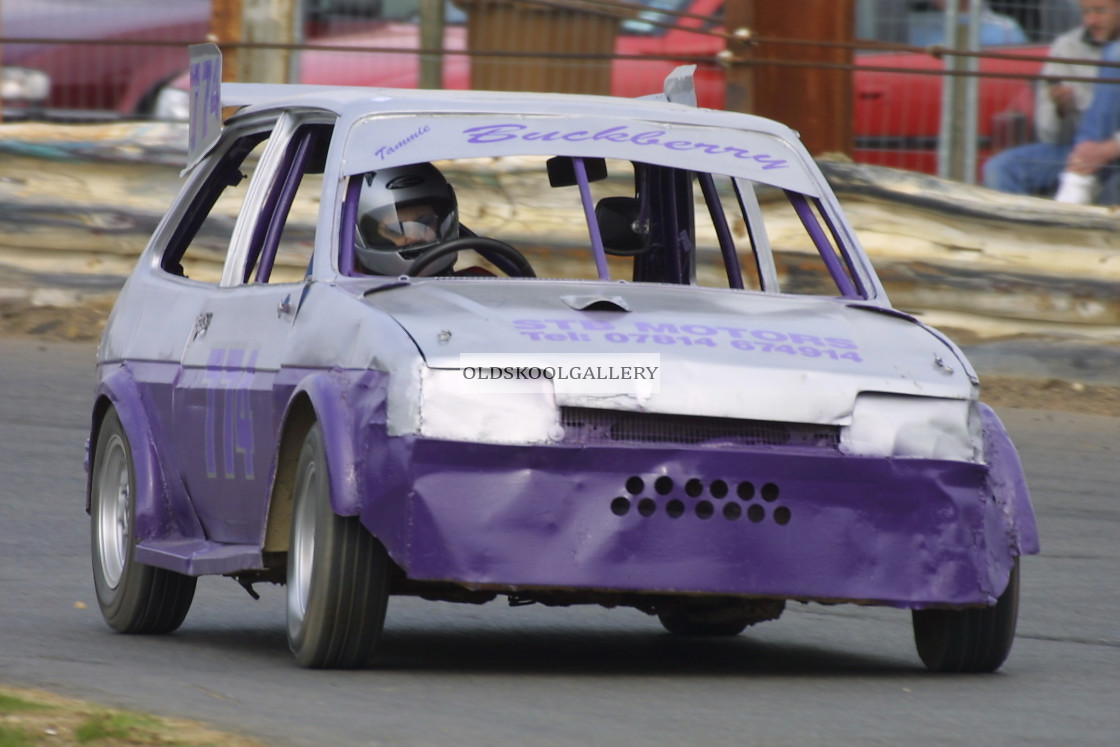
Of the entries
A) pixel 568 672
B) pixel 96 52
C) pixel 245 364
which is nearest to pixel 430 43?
pixel 96 52

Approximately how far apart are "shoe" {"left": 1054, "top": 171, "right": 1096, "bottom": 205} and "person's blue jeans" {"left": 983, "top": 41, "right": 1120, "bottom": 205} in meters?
0.05

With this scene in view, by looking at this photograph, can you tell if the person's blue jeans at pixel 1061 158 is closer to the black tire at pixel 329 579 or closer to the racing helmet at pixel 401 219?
the racing helmet at pixel 401 219

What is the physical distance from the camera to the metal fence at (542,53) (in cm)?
1505

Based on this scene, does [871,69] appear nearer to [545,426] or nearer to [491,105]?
[491,105]

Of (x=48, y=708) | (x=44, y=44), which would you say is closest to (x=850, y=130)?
(x=44, y=44)

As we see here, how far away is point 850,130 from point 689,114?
8448mm

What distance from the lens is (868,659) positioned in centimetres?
671

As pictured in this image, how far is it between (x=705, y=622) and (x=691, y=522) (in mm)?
1485

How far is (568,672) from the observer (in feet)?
20.0

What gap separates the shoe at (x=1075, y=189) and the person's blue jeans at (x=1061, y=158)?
0.05 meters

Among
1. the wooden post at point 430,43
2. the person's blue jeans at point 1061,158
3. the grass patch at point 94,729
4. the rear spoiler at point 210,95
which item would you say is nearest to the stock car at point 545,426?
the rear spoiler at point 210,95

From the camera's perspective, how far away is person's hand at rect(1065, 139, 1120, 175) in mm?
14586

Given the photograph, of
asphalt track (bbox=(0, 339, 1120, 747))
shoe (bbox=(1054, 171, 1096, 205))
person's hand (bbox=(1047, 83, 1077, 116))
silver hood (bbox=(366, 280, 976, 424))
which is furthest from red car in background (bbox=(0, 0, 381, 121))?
silver hood (bbox=(366, 280, 976, 424))

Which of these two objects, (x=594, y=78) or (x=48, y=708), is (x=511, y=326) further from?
(x=594, y=78)
